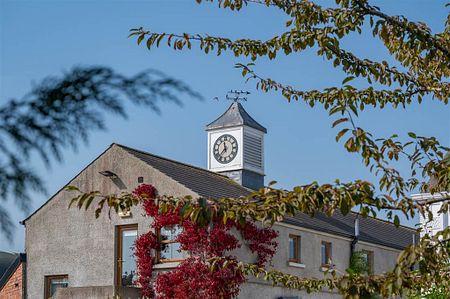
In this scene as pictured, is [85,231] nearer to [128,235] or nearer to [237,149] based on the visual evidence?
[128,235]

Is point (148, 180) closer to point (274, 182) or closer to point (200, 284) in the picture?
point (200, 284)

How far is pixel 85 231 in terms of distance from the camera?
26828mm

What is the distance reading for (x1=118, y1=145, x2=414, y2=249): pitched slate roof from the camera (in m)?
26.4

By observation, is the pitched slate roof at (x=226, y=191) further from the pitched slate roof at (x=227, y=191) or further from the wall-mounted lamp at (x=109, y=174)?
the wall-mounted lamp at (x=109, y=174)

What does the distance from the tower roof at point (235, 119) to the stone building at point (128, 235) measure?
0.39m

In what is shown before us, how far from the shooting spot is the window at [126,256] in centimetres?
2534

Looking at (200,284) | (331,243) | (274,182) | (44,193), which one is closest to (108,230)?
(200,284)

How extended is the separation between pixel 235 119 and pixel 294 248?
6102 mm

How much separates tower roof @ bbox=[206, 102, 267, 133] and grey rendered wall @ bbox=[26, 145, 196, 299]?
18.8 feet

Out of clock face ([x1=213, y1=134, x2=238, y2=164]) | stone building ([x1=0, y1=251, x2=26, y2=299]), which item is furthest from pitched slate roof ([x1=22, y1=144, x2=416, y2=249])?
stone building ([x1=0, y1=251, x2=26, y2=299])

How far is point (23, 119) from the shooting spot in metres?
2.43

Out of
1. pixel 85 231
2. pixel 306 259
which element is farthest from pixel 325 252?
pixel 85 231

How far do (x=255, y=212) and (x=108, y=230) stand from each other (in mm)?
20153

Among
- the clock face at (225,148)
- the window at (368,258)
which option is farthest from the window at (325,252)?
the clock face at (225,148)
